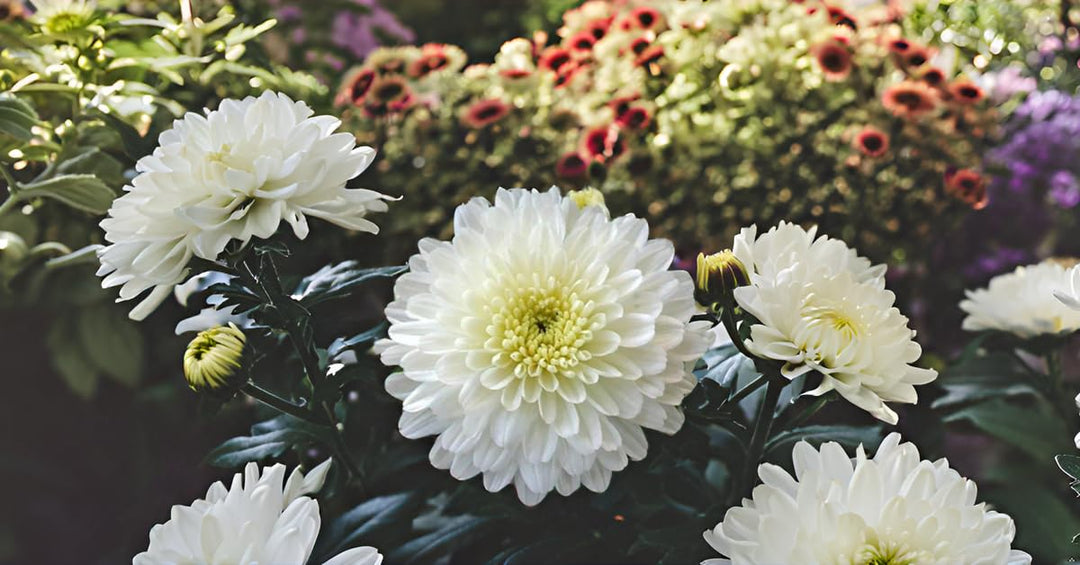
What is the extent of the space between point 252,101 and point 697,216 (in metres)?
0.72

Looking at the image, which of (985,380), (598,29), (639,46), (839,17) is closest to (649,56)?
(639,46)

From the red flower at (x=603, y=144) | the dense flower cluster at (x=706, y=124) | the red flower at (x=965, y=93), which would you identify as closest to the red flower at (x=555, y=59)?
the dense flower cluster at (x=706, y=124)

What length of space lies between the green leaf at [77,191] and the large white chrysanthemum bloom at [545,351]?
12.1 inches

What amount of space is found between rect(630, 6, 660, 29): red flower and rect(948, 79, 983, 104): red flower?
368 mm

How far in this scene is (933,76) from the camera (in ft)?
3.38

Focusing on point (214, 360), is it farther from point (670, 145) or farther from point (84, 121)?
point (670, 145)

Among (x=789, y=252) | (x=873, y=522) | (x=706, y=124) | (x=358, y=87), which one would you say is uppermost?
(x=706, y=124)

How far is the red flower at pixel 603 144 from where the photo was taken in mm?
1019

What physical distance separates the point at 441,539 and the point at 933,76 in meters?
0.84

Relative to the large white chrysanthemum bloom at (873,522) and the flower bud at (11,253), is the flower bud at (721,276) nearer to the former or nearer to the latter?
the large white chrysanthemum bloom at (873,522)

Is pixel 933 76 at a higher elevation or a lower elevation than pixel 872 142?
higher

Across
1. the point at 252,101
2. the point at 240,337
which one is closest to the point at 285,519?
the point at 240,337

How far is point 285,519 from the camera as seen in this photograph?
1.28 feet

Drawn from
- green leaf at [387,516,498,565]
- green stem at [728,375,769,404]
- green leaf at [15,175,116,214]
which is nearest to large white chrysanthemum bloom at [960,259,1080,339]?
green stem at [728,375,769,404]
